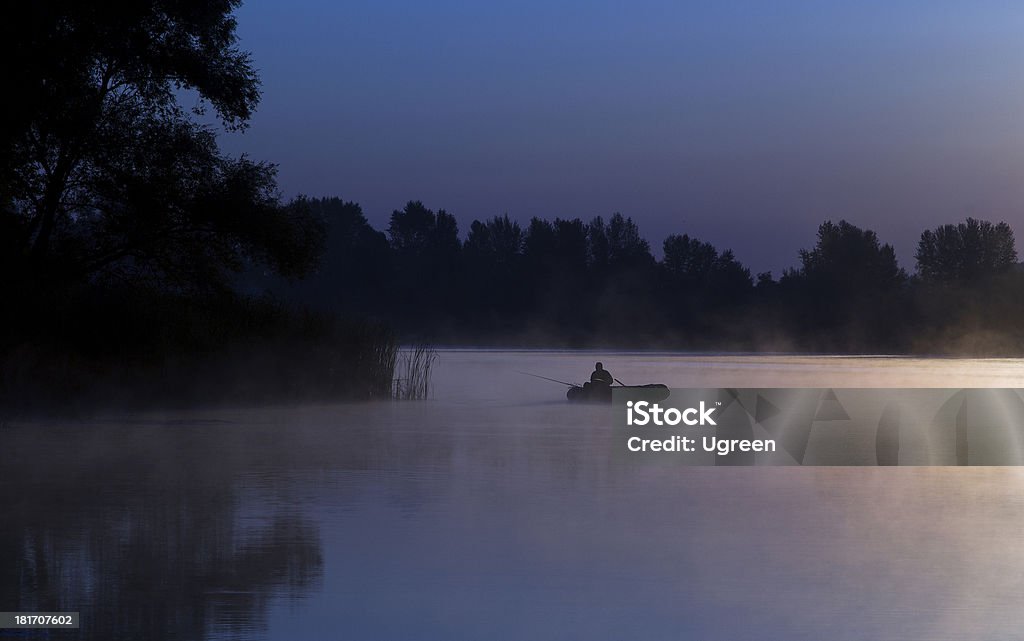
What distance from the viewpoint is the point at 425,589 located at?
336 inches

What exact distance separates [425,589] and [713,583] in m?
1.91

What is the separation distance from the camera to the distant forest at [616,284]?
109938mm

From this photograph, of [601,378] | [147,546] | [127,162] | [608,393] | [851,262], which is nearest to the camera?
[147,546]

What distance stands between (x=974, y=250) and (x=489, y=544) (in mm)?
122603

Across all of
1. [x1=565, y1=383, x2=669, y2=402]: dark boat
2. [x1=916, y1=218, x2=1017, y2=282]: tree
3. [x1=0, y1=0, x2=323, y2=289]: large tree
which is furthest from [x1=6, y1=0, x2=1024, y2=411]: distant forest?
[x1=916, y1=218, x2=1017, y2=282]: tree

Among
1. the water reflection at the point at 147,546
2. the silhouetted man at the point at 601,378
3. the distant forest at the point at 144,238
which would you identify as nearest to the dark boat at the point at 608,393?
the silhouetted man at the point at 601,378

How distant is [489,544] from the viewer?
34.1ft

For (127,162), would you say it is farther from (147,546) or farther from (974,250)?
(974,250)

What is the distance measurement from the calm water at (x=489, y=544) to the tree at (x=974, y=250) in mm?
113304

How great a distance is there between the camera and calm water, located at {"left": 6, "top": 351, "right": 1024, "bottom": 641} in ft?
25.1

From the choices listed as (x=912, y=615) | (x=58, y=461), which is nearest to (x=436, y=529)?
(x=912, y=615)

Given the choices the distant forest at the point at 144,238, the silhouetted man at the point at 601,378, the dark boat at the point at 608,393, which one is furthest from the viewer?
the silhouetted man at the point at 601,378

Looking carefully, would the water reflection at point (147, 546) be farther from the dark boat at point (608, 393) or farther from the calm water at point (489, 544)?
the dark boat at point (608, 393)

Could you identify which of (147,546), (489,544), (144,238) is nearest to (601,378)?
(144,238)
